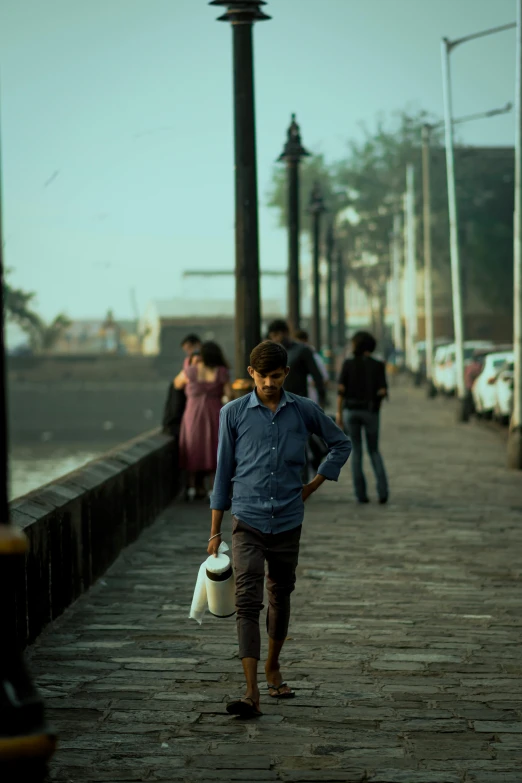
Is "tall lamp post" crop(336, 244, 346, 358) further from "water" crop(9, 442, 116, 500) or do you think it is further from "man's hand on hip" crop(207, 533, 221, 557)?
"man's hand on hip" crop(207, 533, 221, 557)

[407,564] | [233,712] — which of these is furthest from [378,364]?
[233,712]

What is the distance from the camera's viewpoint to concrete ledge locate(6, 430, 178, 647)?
8.03 m

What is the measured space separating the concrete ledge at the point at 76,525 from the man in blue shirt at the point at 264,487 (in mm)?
1032

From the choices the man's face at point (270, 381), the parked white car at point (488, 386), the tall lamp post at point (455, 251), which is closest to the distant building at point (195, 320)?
the tall lamp post at point (455, 251)

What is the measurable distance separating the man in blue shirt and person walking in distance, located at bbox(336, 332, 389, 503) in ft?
25.2

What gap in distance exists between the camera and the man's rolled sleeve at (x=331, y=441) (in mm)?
6680

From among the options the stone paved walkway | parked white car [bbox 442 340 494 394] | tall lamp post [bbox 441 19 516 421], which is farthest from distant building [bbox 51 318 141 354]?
the stone paved walkway

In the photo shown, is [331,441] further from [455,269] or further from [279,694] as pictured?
[455,269]

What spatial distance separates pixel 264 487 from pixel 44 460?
5869cm

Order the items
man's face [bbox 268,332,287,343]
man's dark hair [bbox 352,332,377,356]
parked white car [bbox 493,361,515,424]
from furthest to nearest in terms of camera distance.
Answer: parked white car [bbox 493,361,515,424] < man's dark hair [bbox 352,332,377,356] < man's face [bbox 268,332,287,343]

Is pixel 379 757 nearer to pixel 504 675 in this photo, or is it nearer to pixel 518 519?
pixel 504 675

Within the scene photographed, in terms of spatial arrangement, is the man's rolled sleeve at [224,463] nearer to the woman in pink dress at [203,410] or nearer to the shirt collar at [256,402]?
the shirt collar at [256,402]

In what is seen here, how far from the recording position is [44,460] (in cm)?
6438

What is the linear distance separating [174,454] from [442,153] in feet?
239
